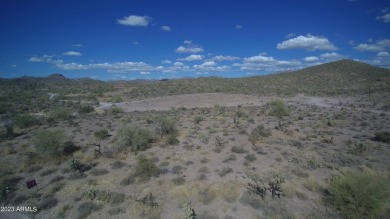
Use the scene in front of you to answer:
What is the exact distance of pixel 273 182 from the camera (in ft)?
38.4

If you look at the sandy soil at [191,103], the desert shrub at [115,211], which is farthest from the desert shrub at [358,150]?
the sandy soil at [191,103]

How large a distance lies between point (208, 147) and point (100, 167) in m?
7.38

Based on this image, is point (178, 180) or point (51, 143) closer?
point (178, 180)

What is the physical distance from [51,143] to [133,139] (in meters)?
5.26

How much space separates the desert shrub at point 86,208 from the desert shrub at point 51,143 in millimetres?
7342

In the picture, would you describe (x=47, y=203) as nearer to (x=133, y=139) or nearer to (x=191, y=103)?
(x=133, y=139)

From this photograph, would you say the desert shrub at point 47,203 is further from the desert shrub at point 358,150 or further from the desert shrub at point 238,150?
the desert shrub at point 358,150

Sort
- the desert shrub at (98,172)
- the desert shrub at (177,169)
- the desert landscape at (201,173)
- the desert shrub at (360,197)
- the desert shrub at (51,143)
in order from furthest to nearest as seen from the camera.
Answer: the desert shrub at (51,143) → the desert shrub at (177,169) → the desert shrub at (98,172) → the desert landscape at (201,173) → the desert shrub at (360,197)

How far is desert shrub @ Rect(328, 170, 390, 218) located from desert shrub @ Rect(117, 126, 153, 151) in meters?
12.2

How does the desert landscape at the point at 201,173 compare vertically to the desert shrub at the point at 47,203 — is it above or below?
above

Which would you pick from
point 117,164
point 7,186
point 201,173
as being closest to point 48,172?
point 7,186

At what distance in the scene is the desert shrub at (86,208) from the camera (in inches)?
372

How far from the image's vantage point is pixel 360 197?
30.1 ft

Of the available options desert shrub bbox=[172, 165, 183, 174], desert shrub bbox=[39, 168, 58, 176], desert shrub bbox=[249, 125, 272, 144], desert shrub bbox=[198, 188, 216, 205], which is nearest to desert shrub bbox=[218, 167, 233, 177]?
desert shrub bbox=[198, 188, 216, 205]
